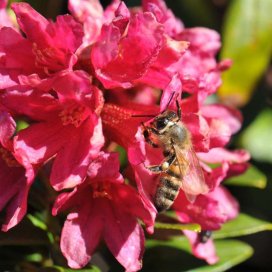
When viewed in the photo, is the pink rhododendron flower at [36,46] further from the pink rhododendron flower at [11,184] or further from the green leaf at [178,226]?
the green leaf at [178,226]

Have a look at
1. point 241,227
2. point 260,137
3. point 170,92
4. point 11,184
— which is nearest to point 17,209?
point 11,184

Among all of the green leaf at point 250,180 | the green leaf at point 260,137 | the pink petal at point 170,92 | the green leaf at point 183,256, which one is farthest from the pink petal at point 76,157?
the green leaf at point 260,137

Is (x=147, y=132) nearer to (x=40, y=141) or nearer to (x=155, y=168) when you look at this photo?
(x=155, y=168)

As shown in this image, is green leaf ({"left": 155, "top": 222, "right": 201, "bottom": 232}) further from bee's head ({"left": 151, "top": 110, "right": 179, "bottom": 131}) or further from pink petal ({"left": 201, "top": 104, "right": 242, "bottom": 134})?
pink petal ({"left": 201, "top": 104, "right": 242, "bottom": 134})

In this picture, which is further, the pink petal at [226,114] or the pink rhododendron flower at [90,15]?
the pink petal at [226,114]

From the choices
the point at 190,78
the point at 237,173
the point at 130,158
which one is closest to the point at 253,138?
the point at 237,173

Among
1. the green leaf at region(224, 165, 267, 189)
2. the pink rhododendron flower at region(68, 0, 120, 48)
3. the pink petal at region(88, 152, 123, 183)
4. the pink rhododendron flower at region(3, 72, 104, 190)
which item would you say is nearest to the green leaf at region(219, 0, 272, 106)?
the green leaf at region(224, 165, 267, 189)

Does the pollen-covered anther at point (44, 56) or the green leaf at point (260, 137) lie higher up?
the pollen-covered anther at point (44, 56)
